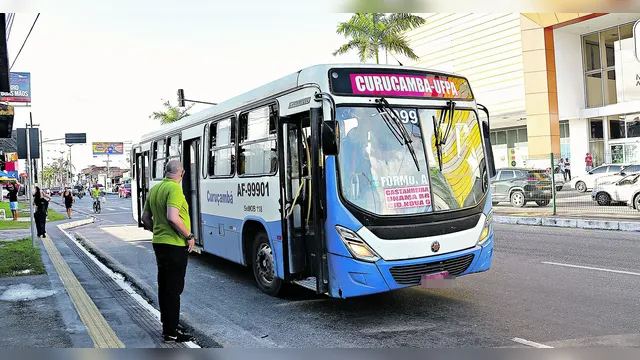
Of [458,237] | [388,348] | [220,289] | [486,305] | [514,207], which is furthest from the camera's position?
[514,207]

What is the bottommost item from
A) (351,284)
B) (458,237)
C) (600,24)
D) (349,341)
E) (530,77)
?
(349,341)

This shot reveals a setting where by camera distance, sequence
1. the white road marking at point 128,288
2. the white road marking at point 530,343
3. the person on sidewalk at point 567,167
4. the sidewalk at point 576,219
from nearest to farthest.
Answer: the white road marking at point 530,343 < the white road marking at point 128,288 < the sidewalk at point 576,219 < the person on sidewalk at point 567,167

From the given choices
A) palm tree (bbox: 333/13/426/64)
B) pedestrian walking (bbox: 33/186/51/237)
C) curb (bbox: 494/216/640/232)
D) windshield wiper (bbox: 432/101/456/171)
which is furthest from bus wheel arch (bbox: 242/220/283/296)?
palm tree (bbox: 333/13/426/64)

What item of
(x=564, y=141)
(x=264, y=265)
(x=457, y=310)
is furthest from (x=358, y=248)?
(x=564, y=141)

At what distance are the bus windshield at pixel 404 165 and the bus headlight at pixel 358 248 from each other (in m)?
0.33

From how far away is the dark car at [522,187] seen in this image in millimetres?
21141

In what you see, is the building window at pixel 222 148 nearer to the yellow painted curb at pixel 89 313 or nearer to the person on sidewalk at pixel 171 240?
the yellow painted curb at pixel 89 313

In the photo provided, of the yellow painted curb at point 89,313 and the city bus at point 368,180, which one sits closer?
the yellow painted curb at point 89,313

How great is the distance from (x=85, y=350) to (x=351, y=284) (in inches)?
107

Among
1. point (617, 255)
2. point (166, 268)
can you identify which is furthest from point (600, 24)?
point (166, 268)

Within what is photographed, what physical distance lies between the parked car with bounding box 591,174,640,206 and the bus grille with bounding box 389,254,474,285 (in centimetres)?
1390

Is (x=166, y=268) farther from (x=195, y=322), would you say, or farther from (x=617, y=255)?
(x=617, y=255)

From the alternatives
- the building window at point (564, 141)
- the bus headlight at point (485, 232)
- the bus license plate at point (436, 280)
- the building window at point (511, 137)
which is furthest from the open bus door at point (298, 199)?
the building window at point (511, 137)

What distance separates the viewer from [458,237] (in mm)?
6277
